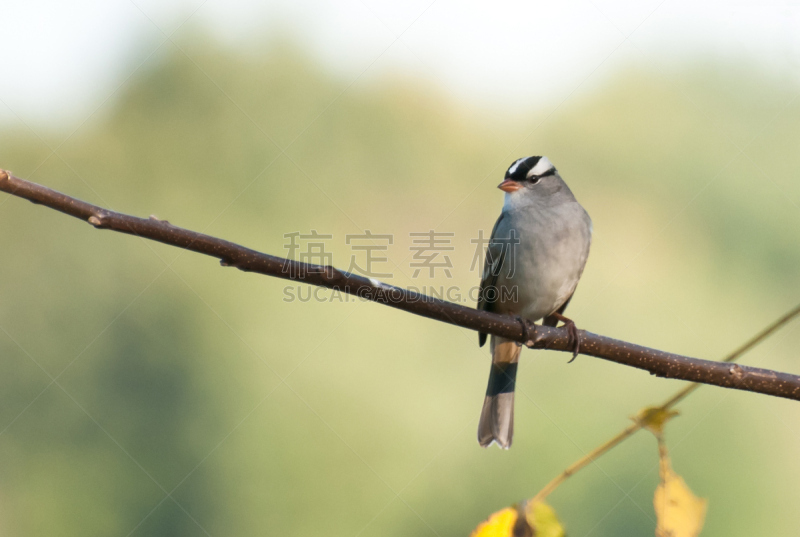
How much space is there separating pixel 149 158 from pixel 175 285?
4070mm

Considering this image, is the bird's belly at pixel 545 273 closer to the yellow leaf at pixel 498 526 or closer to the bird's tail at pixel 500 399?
the bird's tail at pixel 500 399

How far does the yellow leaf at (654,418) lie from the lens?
3.41ft

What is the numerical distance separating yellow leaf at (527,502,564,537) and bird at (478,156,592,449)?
192cm

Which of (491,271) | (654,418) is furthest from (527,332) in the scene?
(491,271)

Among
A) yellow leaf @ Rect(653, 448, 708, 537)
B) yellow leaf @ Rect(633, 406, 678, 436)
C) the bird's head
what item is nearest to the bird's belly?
the bird's head

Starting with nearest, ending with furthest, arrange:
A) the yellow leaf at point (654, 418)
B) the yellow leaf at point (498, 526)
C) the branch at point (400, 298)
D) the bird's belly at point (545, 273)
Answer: the yellow leaf at point (498, 526)
the yellow leaf at point (654, 418)
the branch at point (400, 298)
the bird's belly at point (545, 273)

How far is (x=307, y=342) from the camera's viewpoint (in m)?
12.7

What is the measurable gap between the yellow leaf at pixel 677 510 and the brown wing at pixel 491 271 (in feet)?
7.16

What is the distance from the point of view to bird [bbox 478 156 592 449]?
116 inches

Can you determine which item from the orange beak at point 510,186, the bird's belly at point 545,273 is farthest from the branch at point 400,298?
the orange beak at point 510,186

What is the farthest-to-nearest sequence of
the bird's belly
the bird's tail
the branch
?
Answer: the bird's tail, the bird's belly, the branch

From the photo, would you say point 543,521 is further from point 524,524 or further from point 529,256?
point 529,256

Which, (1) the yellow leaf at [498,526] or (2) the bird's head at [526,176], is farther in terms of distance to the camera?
(2) the bird's head at [526,176]

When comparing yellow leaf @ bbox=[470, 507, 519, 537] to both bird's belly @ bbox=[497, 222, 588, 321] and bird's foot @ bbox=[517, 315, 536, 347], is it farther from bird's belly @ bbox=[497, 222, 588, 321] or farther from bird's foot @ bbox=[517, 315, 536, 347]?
bird's belly @ bbox=[497, 222, 588, 321]
